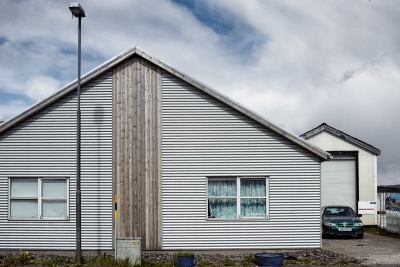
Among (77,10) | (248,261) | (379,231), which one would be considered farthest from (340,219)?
(77,10)

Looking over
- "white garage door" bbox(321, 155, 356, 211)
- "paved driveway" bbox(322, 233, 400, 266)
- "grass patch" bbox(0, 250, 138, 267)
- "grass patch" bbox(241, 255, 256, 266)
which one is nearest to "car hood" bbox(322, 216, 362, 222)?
"paved driveway" bbox(322, 233, 400, 266)

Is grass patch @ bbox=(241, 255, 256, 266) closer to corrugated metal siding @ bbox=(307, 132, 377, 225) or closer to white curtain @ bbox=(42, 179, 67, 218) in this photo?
white curtain @ bbox=(42, 179, 67, 218)

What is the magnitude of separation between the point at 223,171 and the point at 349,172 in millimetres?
14527

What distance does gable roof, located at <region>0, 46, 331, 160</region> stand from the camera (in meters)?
19.5

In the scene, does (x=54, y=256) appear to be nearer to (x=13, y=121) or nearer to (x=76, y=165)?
(x=76, y=165)

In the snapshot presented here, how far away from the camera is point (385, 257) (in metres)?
19.2

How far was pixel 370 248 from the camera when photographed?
72.2 feet

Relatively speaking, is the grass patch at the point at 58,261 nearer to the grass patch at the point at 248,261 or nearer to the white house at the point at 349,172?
the grass patch at the point at 248,261

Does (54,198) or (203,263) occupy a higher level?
(54,198)

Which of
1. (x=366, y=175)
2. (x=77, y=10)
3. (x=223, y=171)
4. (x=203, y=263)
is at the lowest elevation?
(x=203, y=263)

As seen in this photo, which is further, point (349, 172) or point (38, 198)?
point (349, 172)

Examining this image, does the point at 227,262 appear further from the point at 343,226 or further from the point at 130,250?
the point at 343,226

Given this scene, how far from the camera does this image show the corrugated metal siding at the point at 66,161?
19531 mm

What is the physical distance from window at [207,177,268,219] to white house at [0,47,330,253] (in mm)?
34
